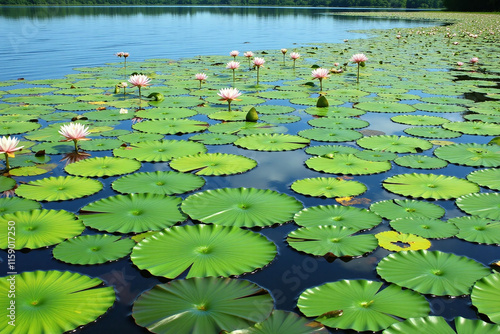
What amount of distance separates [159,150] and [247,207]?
1451 mm

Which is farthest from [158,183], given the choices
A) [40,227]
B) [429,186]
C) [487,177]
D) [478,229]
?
[487,177]

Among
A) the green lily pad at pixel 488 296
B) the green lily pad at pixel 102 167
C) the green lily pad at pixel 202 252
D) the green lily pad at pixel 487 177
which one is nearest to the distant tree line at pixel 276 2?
the green lily pad at pixel 102 167

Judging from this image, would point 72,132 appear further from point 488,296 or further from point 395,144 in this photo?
point 488,296

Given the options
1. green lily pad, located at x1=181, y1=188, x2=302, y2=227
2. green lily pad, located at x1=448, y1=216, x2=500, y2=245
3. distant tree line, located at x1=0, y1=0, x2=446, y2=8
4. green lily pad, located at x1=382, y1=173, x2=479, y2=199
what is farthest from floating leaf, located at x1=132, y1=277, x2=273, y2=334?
distant tree line, located at x1=0, y1=0, x2=446, y2=8

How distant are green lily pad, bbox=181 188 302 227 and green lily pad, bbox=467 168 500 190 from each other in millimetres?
1456

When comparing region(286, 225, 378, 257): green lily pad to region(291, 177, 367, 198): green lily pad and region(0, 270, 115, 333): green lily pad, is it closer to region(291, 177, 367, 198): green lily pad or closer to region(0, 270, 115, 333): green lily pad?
region(291, 177, 367, 198): green lily pad

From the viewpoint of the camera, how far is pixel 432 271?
2102 millimetres

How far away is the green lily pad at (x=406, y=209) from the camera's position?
2693mm

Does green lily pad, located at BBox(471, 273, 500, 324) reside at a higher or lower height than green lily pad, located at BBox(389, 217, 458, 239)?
lower

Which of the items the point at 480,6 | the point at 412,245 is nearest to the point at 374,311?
the point at 412,245

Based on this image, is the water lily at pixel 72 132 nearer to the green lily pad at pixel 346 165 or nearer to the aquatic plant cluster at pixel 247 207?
the aquatic plant cluster at pixel 247 207

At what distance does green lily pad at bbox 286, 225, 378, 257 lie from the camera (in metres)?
2.28

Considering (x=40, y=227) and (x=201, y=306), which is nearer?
(x=201, y=306)

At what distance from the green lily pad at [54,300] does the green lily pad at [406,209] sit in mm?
1712
